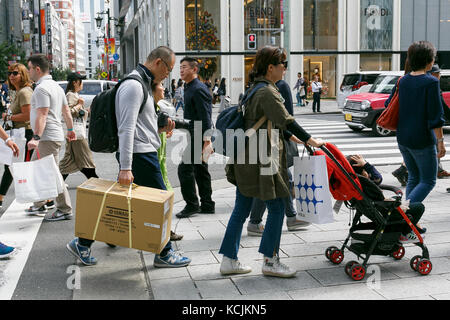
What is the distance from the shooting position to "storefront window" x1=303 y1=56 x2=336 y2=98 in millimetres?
35625

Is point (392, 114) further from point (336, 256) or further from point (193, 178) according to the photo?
point (193, 178)

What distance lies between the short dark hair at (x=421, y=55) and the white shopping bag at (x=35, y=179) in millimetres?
3715

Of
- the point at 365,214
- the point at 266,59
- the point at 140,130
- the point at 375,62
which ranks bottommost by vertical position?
the point at 365,214

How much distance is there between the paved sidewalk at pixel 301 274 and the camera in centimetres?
→ 393

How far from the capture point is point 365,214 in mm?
4297

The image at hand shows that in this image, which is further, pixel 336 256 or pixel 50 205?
pixel 50 205

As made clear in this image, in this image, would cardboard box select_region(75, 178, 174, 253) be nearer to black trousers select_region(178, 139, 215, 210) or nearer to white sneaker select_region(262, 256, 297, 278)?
white sneaker select_region(262, 256, 297, 278)

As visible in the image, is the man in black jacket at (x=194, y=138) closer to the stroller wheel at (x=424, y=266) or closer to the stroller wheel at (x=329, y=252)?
the stroller wheel at (x=329, y=252)

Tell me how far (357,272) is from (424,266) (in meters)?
0.57

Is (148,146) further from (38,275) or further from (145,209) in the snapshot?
(38,275)

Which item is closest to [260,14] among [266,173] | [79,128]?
[79,128]

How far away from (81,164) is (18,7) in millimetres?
71442

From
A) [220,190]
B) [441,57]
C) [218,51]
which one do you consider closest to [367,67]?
[441,57]

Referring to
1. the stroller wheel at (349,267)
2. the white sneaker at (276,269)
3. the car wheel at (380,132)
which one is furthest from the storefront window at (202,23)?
the stroller wheel at (349,267)
